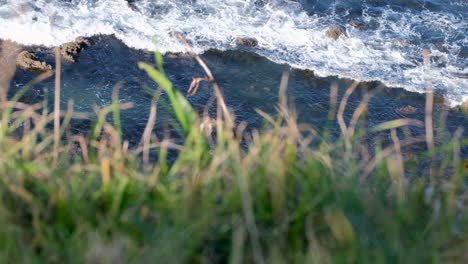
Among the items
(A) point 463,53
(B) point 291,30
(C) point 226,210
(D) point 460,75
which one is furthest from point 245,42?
(C) point 226,210

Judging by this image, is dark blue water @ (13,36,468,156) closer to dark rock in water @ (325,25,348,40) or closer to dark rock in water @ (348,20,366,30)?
Answer: dark rock in water @ (325,25,348,40)

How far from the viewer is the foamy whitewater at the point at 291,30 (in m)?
9.88

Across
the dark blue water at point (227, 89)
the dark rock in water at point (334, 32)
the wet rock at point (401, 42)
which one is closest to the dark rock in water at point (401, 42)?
the wet rock at point (401, 42)

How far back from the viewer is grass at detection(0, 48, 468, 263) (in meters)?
2.48

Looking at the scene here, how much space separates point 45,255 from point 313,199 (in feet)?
3.74

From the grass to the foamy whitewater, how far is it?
6772mm

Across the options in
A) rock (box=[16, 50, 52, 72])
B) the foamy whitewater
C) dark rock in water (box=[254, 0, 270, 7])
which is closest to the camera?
rock (box=[16, 50, 52, 72])

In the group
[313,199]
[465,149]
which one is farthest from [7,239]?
[465,149]

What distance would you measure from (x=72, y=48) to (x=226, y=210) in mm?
7188

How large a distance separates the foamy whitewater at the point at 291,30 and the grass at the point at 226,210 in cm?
677

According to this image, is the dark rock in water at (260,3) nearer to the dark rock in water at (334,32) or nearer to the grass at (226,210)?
the dark rock in water at (334,32)

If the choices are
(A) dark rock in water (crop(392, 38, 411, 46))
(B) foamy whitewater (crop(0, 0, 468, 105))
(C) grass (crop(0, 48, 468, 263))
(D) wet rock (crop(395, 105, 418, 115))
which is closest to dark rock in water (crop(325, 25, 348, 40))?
(B) foamy whitewater (crop(0, 0, 468, 105))

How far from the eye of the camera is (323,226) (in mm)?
2688

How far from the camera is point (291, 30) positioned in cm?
1096
